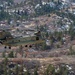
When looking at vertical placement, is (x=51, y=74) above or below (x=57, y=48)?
above

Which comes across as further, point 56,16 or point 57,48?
point 56,16

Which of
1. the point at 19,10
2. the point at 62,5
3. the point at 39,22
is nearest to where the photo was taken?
the point at 39,22

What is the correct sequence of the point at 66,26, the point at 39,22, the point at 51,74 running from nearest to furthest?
the point at 51,74 < the point at 66,26 < the point at 39,22

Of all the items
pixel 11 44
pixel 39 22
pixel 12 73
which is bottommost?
pixel 39 22

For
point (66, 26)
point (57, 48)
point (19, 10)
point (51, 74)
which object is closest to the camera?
point (51, 74)

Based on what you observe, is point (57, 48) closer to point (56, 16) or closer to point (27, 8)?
point (56, 16)

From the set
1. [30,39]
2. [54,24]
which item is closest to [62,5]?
[54,24]

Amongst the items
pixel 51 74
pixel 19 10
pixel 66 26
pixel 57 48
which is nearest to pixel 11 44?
pixel 51 74

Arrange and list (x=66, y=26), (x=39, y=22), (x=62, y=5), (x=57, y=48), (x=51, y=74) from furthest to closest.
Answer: (x=62, y=5) < (x=39, y=22) < (x=66, y=26) < (x=57, y=48) < (x=51, y=74)

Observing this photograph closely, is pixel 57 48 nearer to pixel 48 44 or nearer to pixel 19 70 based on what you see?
pixel 48 44

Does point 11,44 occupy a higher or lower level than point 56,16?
higher
